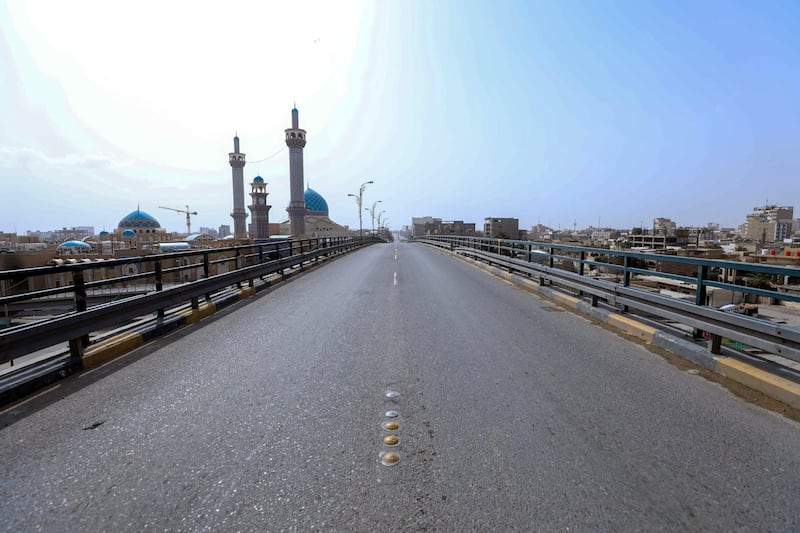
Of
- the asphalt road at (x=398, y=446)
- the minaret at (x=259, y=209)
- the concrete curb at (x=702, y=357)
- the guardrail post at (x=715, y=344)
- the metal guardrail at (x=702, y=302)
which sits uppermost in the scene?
the minaret at (x=259, y=209)

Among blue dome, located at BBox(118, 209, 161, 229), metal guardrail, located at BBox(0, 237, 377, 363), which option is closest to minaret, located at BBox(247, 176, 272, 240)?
blue dome, located at BBox(118, 209, 161, 229)

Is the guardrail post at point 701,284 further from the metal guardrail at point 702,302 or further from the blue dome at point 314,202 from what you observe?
the blue dome at point 314,202

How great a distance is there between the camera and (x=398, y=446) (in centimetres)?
330

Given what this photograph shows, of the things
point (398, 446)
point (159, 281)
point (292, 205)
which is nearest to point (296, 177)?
point (292, 205)

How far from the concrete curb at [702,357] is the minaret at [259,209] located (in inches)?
6150

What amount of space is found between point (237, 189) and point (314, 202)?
103 feet

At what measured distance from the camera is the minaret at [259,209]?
15638cm

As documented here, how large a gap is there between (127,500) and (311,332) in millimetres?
4331

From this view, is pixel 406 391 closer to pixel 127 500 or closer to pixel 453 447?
pixel 453 447

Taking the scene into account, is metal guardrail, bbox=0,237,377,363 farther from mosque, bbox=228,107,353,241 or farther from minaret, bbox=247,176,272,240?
minaret, bbox=247,176,272,240

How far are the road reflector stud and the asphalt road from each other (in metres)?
0.05

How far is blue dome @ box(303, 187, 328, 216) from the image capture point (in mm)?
167000

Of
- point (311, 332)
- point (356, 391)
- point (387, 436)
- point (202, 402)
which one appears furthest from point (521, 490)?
point (311, 332)

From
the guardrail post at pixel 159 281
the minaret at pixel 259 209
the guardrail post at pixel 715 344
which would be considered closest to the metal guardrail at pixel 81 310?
the guardrail post at pixel 159 281
